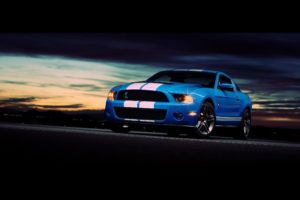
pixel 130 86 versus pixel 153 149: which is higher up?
pixel 130 86

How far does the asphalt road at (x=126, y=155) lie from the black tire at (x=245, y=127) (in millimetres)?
4991

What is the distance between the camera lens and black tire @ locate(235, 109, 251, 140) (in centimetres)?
1696

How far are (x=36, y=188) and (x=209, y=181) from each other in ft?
6.00

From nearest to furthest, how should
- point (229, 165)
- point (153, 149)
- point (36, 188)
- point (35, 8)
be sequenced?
point (36, 188)
point (229, 165)
point (153, 149)
point (35, 8)

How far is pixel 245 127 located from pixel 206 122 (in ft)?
8.43

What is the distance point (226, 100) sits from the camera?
16109 mm

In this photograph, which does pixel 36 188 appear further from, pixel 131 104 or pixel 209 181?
pixel 131 104

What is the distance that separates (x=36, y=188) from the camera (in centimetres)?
594

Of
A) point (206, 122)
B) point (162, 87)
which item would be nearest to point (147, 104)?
point (162, 87)

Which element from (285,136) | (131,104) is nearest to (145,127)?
(131,104)

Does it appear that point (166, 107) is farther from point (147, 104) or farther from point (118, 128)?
point (118, 128)

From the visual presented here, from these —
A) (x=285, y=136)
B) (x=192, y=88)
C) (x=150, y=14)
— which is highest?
(x=150, y=14)

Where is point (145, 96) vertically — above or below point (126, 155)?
above

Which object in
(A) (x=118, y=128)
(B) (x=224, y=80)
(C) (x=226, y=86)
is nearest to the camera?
(A) (x=118, y=128)
